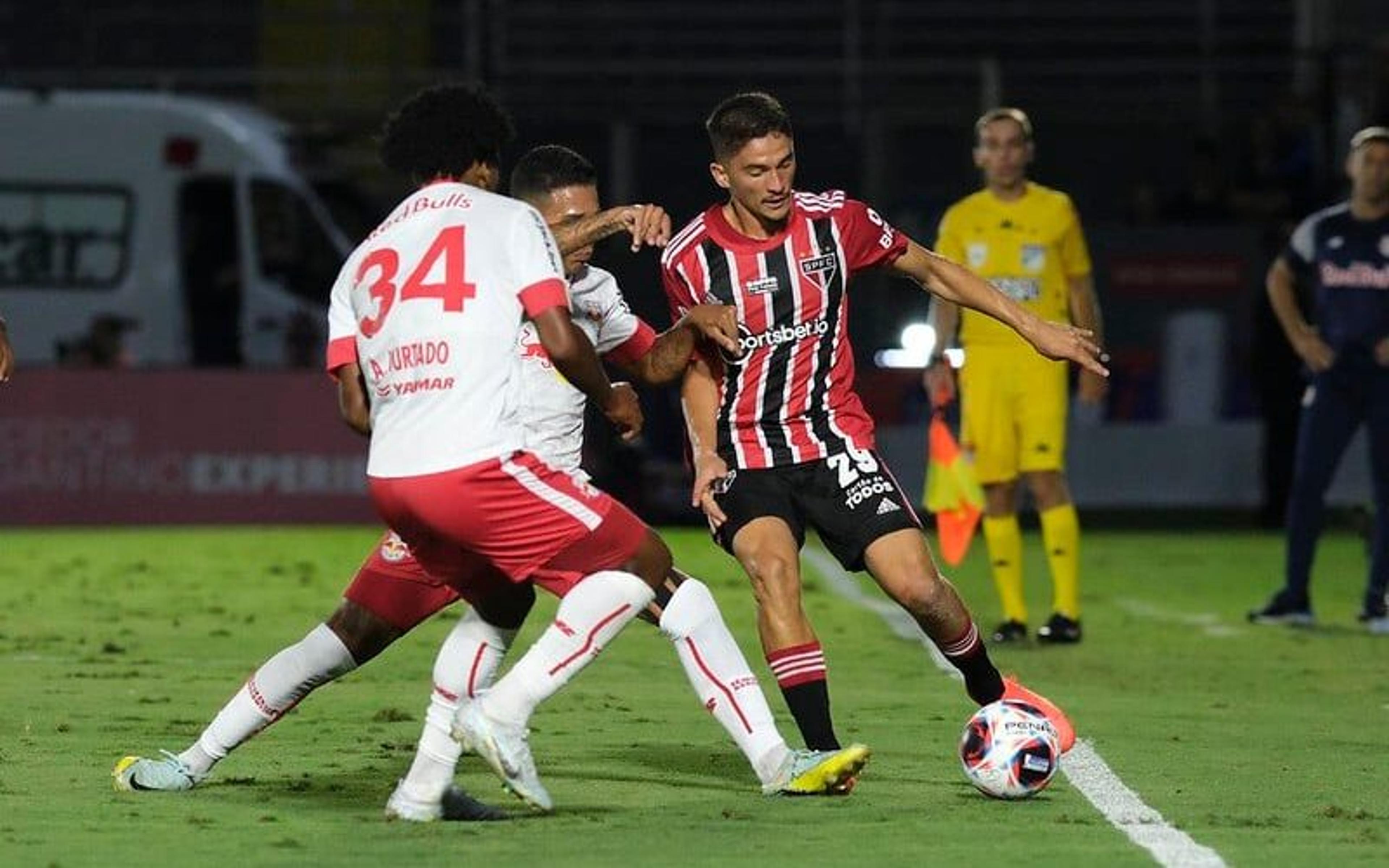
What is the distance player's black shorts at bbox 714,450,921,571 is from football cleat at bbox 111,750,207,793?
67.5 inches

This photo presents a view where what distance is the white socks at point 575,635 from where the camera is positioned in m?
7.41

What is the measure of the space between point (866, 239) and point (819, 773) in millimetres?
1671

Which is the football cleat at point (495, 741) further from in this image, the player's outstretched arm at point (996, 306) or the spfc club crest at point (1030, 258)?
the spfc club crest at point (1030, 258)

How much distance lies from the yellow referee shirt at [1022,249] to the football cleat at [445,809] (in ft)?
18.8

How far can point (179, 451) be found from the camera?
68.0 ft

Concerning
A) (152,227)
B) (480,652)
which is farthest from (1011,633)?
(152,227)

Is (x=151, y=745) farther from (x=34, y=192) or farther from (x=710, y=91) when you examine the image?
(x=710, y=91)

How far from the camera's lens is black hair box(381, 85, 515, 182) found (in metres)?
7.52

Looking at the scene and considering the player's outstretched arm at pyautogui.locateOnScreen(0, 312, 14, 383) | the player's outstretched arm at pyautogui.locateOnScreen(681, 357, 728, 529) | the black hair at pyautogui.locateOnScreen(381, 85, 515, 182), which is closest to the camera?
the black hair at pyautogui.locateOnScreen(381, 85, 515, 182)

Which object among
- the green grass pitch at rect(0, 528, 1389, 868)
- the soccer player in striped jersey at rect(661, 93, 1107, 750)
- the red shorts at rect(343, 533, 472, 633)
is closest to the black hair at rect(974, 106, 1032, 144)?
the green grass pitch at rect(0, 528, 1389, 868)

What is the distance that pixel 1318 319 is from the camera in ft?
46.8

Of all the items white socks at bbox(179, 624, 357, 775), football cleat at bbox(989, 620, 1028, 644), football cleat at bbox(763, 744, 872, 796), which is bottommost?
football cleat at bbox(989, 620, 1028, 644)

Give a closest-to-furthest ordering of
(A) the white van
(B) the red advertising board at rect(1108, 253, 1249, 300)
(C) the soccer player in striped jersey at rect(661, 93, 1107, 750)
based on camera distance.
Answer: (C) the soccer player in striped jersey at rect(661, 93, 1107, 750) < (B) the red advertising board at rect(1108, 253, 1249, 300) < (A) the white van

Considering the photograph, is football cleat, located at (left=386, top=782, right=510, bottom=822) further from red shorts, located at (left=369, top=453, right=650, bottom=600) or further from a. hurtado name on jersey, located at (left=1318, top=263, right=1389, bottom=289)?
a. hurtado name on jersey, located at (left=1318, top=263, right=1389, bottom=289)
